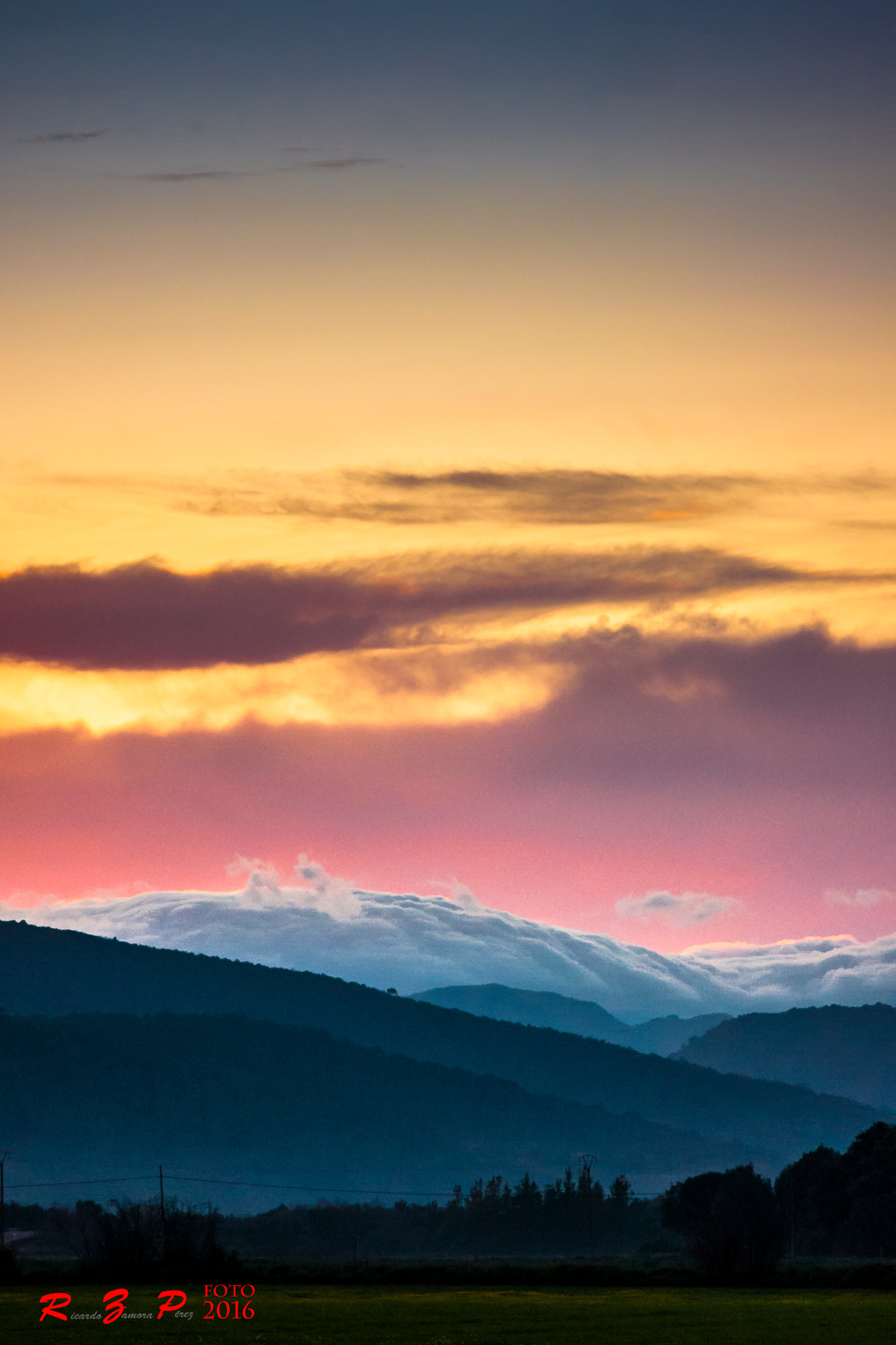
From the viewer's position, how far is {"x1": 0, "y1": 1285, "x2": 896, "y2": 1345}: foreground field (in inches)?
2131

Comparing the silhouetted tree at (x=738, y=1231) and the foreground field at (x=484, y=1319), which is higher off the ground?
the foreground field at (x=484, y=1319)

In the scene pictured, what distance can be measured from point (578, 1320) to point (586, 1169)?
313 ft

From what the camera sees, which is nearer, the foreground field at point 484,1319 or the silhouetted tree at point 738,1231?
the foreground field at point 484,1319

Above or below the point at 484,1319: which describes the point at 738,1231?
below

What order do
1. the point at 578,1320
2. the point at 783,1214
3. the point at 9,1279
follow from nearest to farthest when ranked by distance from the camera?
the point at 578,1320, the point at 9,1279, the point at 783,1214

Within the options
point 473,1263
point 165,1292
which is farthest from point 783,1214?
point 165,1292

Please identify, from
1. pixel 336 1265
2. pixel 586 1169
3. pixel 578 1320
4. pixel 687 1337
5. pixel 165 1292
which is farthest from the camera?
pixel 586 1169

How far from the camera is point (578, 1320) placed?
203 ft

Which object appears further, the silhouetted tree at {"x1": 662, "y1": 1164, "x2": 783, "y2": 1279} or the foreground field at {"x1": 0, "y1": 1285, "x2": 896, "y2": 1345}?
the silhouetted tree at {"x1": 662, "y1": 1164, "x2": 783, "y2": 1279}

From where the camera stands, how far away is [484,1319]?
2405 inches

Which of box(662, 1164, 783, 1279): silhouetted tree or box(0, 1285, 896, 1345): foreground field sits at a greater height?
box(0, 1285, 896, 1345): foreground field

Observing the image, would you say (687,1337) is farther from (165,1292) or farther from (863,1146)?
(863,1146)

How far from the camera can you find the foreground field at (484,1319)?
54.1 m

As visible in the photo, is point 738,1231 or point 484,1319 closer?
point 484,1319
